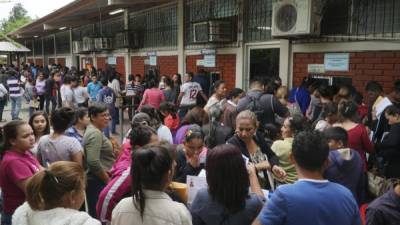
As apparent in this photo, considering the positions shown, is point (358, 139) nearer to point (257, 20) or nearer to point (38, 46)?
point (257, 20)

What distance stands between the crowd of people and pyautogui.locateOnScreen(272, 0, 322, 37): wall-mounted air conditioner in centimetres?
97

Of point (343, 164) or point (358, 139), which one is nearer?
point (343, 164)

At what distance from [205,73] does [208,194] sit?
8390mm

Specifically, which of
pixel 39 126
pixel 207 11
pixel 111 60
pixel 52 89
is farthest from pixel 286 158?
pixel 111 60

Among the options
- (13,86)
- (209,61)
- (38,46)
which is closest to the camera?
(209,61)

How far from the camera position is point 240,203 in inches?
87.4

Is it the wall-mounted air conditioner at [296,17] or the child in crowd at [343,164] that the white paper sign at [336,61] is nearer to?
the wall-mounted air conditioner at [296,17]

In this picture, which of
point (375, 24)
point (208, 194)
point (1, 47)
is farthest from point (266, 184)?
point (1, 47)

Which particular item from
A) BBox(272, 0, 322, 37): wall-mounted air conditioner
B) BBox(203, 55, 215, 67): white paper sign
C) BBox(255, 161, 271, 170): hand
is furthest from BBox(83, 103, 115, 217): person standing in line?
BBox(203, 55, 215, 67): white paper sign

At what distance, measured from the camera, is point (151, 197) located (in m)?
2.20

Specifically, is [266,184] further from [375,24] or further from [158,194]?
[375,24]

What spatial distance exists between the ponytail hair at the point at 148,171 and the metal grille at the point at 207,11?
7738 mm

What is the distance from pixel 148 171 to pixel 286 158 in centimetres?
202

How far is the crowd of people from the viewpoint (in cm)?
212
